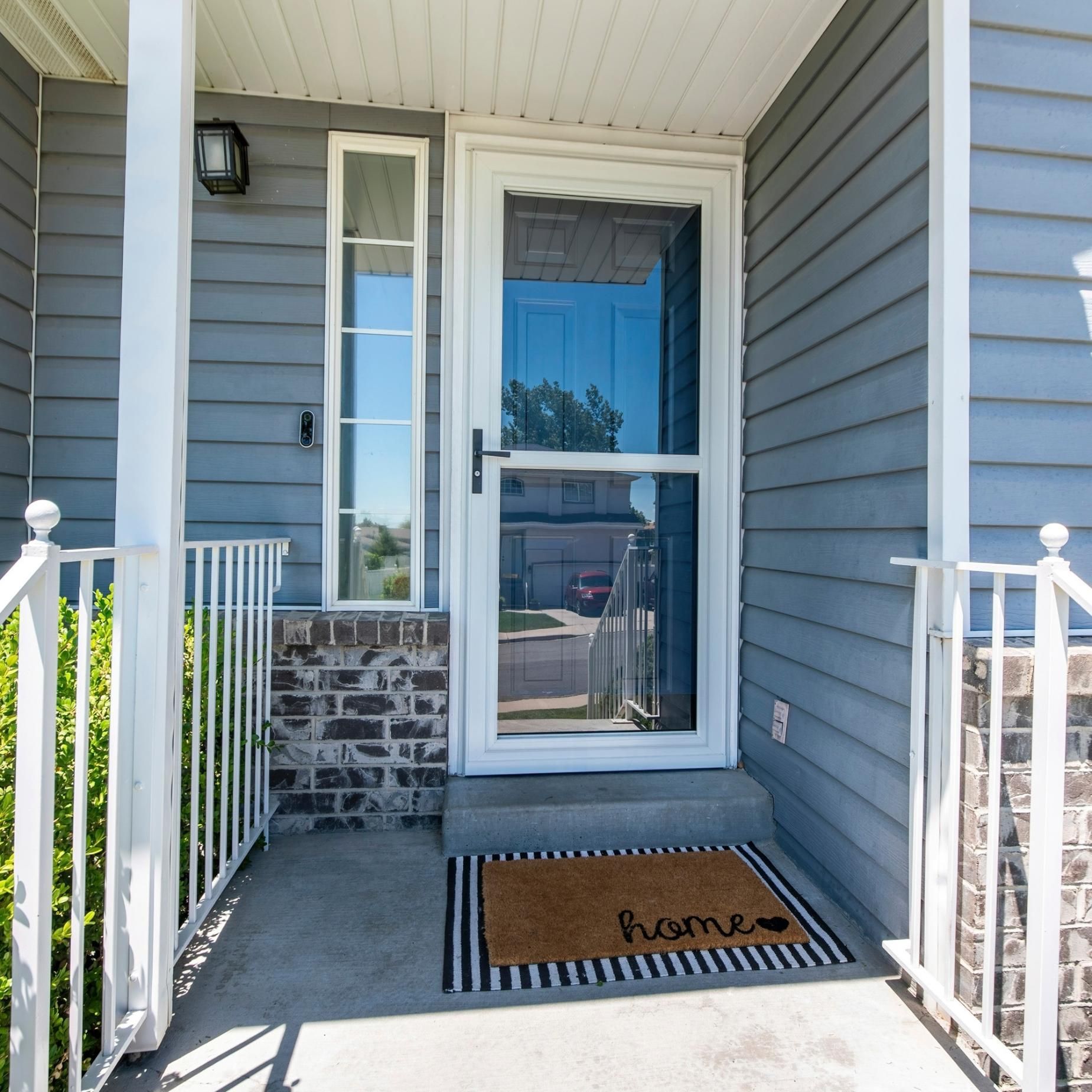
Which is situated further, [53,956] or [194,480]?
[194,480]

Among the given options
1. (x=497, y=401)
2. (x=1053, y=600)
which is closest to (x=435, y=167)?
(x=497, y=401)

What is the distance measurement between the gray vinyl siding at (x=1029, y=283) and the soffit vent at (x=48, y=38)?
2.60 metres

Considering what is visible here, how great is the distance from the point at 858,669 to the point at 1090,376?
90 centimetres

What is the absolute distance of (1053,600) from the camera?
125 cm

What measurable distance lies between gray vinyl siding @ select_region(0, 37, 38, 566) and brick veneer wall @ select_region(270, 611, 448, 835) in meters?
1.00

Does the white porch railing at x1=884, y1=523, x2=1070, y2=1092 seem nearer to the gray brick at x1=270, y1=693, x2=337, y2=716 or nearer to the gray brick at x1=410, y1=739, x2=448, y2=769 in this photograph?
the gray brick at x1=410, y1=739, x2=448, y2=769

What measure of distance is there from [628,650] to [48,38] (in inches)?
110

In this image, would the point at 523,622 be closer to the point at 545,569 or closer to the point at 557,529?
the point at 545,569

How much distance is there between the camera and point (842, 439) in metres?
2.03

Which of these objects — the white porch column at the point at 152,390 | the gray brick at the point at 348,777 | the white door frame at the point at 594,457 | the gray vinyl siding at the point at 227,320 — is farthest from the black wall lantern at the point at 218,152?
the gray brick at the point at 348,777

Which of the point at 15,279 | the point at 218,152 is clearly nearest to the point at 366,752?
the point at 15,279

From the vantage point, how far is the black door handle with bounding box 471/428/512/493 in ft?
8.42

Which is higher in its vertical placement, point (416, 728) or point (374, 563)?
point (374, 563)

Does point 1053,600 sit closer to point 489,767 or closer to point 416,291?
point 489,767
